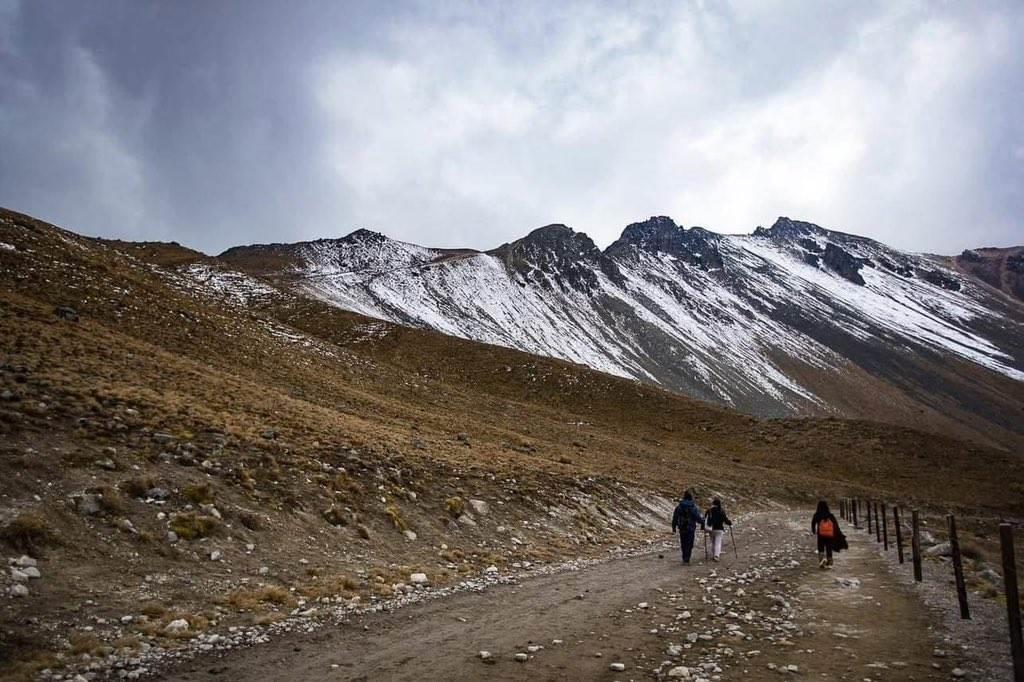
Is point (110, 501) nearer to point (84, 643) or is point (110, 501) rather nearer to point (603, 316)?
point (84, 643)

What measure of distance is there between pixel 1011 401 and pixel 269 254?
206m

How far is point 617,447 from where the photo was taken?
4262 centimetres

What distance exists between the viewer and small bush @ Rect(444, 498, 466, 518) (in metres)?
17.7

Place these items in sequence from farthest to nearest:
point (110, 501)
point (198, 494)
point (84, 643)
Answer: point (198, 494) → point (110, 501) → point (84, 643)

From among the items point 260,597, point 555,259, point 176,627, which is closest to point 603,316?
point 555,259

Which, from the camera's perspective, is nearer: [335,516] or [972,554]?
[335,516]

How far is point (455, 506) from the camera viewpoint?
17953 millimetres

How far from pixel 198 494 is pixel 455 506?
759 cm

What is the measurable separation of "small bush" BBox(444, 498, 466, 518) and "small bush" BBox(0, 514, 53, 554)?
1016 cm

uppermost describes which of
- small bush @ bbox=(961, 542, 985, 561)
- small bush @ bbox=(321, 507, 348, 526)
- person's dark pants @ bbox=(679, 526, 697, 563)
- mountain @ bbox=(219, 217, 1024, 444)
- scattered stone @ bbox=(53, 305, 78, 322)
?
mountain @ bbox=(219, 217, 1024, 444)

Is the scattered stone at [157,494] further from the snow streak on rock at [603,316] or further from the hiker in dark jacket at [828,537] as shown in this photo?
the snow streak on rock at [603,316]

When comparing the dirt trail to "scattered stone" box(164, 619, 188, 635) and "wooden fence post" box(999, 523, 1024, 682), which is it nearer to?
"wooden fence post" box(999, 523, 1024, 682)

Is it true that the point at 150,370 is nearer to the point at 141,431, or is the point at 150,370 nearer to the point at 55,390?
the point at 55,390

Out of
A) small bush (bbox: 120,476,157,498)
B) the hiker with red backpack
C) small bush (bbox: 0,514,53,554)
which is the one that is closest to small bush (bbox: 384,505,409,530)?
small bush (bbox: 120,476,157,498)
